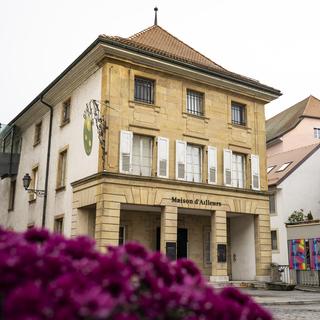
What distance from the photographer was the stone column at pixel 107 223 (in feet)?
57.9

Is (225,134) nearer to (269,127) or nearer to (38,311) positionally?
(38,311)

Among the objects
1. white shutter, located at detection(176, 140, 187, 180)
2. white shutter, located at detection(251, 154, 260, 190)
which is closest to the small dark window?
white shutter, located at detection(176, 140, 187, 180)

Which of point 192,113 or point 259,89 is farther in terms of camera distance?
point 259,89

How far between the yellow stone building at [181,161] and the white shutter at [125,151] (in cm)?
4

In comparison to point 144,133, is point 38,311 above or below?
below

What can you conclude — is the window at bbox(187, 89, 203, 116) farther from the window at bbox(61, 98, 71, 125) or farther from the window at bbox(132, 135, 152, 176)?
the window at bbox(61, 98, 71, 125)

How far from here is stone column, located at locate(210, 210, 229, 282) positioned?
66.8 feet

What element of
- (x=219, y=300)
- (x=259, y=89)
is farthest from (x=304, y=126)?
(x=219, y=300)

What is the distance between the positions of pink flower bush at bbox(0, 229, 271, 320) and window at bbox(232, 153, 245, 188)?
1923cm

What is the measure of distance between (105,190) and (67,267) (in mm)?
15359

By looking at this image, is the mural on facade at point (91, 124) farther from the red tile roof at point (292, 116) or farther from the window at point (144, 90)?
the red tile roof at point (292, 116)

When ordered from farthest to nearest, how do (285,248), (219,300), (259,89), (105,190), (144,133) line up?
(285,248) → (259,89) → (144,133) → (105,190) → (219,300)

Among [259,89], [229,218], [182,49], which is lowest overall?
[229,218]

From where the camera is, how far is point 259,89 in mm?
23547
